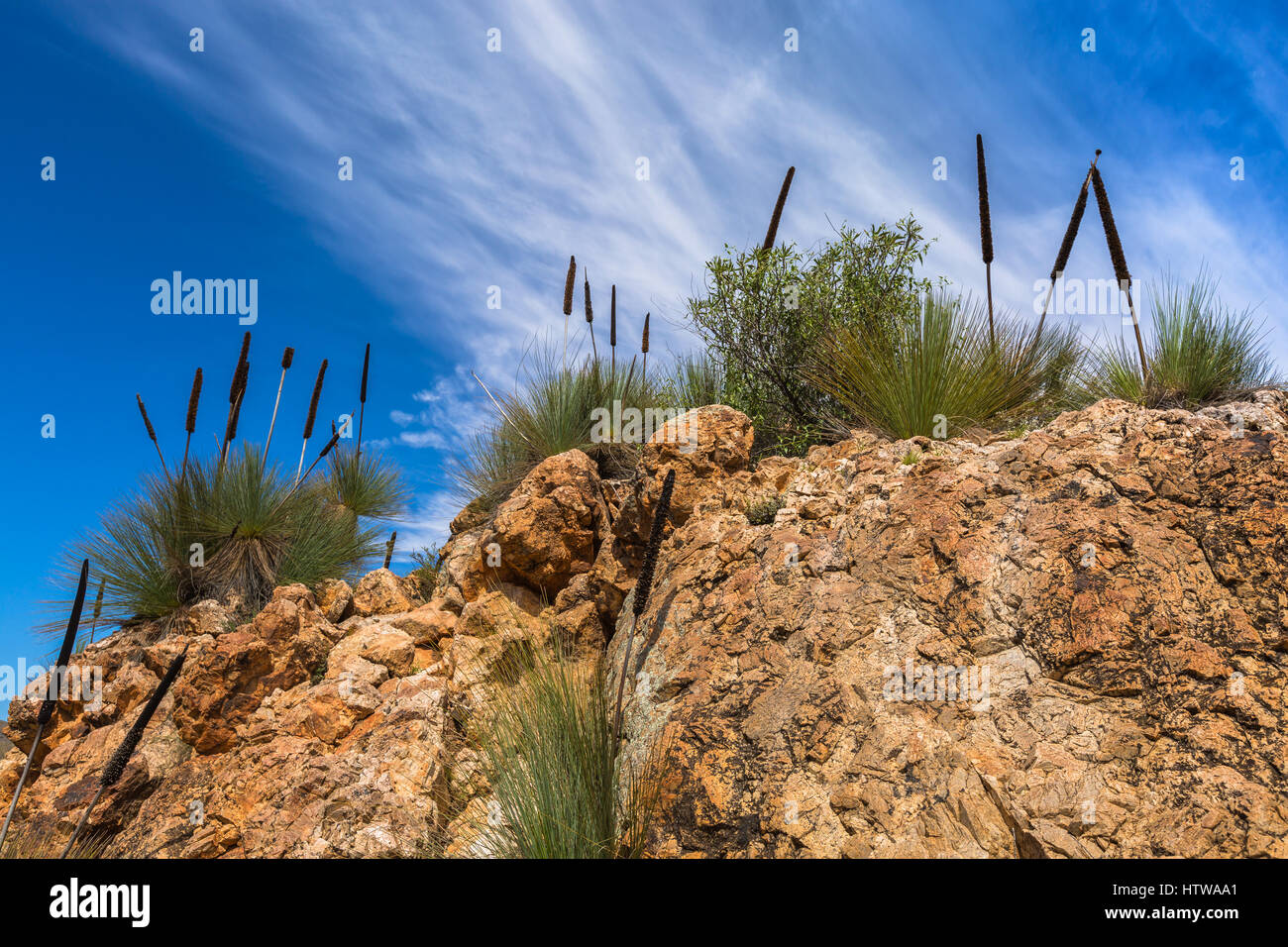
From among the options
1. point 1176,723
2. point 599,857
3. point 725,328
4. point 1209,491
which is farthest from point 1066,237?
point 599,857

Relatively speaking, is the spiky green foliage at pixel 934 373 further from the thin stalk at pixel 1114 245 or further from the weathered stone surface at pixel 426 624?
the weathered stone surface at pixel 426 624

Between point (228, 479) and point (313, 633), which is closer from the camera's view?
point (313, 633)

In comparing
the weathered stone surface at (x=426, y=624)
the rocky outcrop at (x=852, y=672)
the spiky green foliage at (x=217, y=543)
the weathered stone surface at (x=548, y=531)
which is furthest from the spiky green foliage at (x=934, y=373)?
the spiky green foliage at (x=217, y=543)

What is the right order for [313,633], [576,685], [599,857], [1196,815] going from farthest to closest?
[313,633]
[576,685]
[599,857]
[1196,815]

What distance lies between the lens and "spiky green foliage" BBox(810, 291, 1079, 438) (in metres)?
5.75

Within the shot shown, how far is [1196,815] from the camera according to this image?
281 cm

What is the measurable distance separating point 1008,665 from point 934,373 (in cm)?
287

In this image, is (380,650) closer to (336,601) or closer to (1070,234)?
(336,601)

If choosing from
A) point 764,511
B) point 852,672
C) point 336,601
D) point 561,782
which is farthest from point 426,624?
point 852,672

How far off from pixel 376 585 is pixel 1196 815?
6.89m

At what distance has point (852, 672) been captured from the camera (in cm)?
375

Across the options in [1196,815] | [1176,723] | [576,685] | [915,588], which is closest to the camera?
[1196,815]

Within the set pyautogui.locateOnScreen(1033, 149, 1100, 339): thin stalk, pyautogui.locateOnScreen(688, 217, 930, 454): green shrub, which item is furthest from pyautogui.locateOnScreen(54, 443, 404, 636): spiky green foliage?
pyautogui.locateOnScreen(1033, 149, 1100, 339): thin stalk
